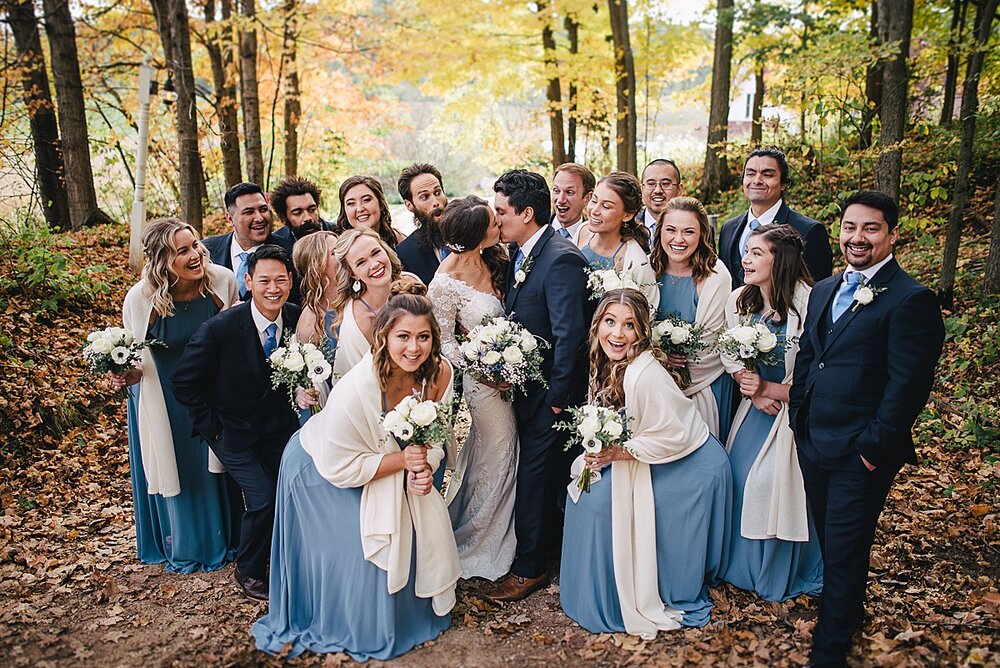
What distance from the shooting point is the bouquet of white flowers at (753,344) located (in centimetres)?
456

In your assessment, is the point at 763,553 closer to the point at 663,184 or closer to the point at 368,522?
the point at 368,522

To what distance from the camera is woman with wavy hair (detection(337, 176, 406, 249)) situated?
251 inches

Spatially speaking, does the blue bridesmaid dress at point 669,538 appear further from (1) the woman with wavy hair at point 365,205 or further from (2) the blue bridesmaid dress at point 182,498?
(1) the woman with wavy hair at point 365,205

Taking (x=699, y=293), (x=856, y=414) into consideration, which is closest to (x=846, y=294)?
(x=856, y=414)

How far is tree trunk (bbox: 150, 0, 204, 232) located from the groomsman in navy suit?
8615mm

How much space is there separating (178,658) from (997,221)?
917cm

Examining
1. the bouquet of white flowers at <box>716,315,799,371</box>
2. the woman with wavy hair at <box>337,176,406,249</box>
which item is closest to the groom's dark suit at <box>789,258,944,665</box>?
the bouquet of white flowers at <box>716,315,799,371</box>

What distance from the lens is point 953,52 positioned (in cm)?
879

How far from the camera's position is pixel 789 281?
190 inches

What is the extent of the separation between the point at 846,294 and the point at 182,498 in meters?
4.63

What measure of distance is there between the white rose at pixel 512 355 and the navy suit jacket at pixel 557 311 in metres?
0.36

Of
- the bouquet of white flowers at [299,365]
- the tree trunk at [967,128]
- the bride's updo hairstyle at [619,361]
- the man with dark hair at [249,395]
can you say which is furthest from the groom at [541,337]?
the tree trunk at [967,128]

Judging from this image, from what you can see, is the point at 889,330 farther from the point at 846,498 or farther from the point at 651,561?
the point at 651,561

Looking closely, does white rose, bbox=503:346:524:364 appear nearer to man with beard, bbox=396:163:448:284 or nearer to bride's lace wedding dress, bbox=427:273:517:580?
bride's lace wedding dress, bbox=427:273:517:580
